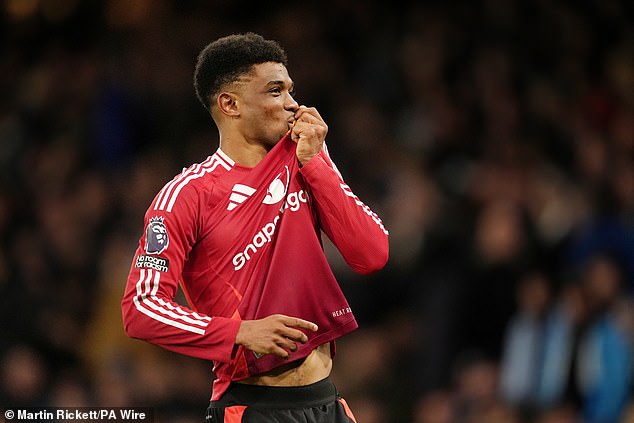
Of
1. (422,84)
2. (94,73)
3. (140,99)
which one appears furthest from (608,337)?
(94,73)

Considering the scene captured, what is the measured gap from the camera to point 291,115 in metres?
4.02

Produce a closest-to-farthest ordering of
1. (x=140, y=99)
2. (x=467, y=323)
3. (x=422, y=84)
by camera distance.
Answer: (x=467, y=323), (x=422, y=84), (x=140, y=99)

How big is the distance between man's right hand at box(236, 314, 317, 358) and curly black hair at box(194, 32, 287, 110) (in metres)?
0.93

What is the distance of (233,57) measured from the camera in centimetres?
400

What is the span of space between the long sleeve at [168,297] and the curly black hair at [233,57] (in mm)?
474

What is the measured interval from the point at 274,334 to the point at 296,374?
1.30ft

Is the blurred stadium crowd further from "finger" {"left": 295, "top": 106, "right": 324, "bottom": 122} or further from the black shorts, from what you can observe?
"finger" {"left": 295, "top": 106, "right": 324, "bottom": 122}

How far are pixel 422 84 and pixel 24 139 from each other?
3720mm

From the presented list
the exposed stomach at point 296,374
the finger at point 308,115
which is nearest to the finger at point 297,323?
the exposed stomach at point 296,374

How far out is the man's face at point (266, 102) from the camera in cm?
399

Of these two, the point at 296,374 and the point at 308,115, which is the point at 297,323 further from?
the point at 308,115

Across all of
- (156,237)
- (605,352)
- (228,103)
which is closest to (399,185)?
(605,352)

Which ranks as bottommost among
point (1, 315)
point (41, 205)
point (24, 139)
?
point (1, 315)

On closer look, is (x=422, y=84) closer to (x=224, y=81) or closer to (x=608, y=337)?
(x=608, y=337)
